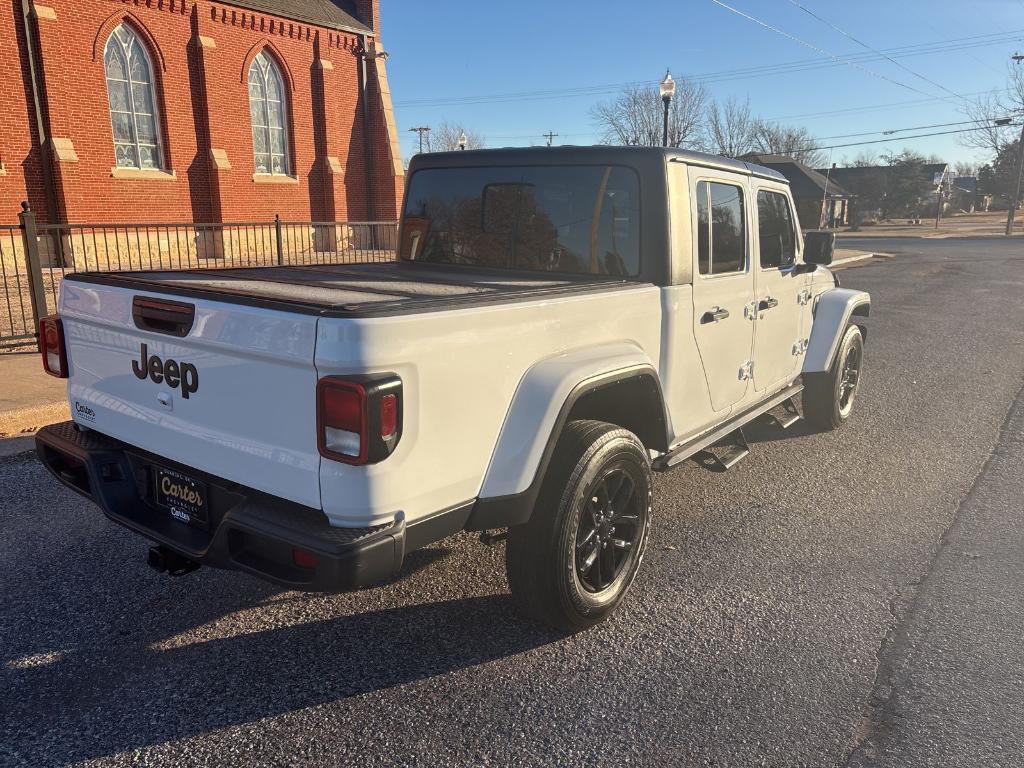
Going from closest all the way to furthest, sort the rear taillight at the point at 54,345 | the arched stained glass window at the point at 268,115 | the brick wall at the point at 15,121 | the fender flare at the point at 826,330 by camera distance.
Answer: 1. the rear taillight at the point at 54,345
2. the fender flare at the point at 826,330
3. the brick wall at the point at 15,121
4. the arched stained glass window at the point at 268,115

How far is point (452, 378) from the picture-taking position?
2.56m

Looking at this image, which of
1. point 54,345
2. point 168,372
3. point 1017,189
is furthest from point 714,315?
point 1017,189

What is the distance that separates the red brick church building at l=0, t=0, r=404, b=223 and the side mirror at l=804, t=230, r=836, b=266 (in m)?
16.4

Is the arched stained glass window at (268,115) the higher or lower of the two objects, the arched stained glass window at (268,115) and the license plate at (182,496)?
the higher

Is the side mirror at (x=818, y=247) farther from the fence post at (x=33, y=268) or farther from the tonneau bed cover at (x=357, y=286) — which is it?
the fence post at (x=33, y=268)

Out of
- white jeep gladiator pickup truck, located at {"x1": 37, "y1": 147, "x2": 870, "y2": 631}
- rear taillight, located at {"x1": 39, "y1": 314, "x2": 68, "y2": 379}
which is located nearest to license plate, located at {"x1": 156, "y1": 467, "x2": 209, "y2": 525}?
white jeep gladiator pickup truck, located at {"x1": 37, "y1": 147, "x2": 870, "y2": 631}

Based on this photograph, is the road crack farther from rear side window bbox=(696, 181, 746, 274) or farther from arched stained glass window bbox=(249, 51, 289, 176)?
arched stained glass window bbox=(249, 51, 289, 176)

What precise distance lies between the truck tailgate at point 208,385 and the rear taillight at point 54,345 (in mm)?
147

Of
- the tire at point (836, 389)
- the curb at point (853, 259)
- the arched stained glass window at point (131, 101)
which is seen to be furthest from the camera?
the curb at point (853, 259)

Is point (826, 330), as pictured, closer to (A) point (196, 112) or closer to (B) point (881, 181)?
(A) point (196, 112)

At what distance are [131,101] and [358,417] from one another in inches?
762

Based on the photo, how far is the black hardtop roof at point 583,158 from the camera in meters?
3.76

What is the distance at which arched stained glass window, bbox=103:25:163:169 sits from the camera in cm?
1781

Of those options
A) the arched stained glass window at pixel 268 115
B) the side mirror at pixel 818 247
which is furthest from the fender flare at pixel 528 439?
the arched stained glass window at pixel 268 115
